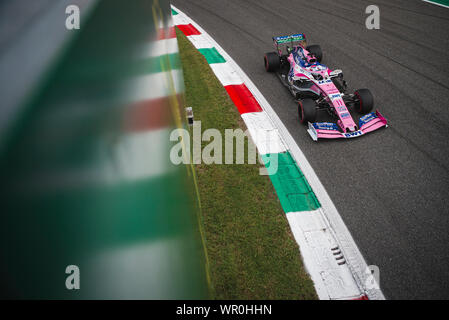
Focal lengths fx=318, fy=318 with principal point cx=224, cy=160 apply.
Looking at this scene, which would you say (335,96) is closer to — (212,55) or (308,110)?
(308,110)

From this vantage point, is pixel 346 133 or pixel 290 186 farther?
pixel 346 133

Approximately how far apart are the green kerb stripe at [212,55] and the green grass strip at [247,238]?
3.61 m

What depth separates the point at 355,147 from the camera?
18.8 ft

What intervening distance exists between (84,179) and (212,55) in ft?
30.8

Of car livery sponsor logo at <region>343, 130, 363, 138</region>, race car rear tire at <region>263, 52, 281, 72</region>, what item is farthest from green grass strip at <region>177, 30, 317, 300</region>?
race car rear tire at <region>263, 52, 281, 72</region>

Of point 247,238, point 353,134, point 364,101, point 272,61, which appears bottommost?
point 247,238

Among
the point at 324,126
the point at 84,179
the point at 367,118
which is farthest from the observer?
the point at 367,118

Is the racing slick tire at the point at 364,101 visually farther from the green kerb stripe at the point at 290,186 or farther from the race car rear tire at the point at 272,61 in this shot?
the race car rear tire at the point at 272,61

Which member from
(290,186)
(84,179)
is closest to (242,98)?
(290,186)

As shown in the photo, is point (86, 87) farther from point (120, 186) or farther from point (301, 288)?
point (301, 288)

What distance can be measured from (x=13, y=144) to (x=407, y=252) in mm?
4610

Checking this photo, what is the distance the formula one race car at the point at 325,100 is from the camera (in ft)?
19.4

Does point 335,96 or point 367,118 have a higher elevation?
point 335,96

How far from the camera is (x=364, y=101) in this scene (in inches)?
248
